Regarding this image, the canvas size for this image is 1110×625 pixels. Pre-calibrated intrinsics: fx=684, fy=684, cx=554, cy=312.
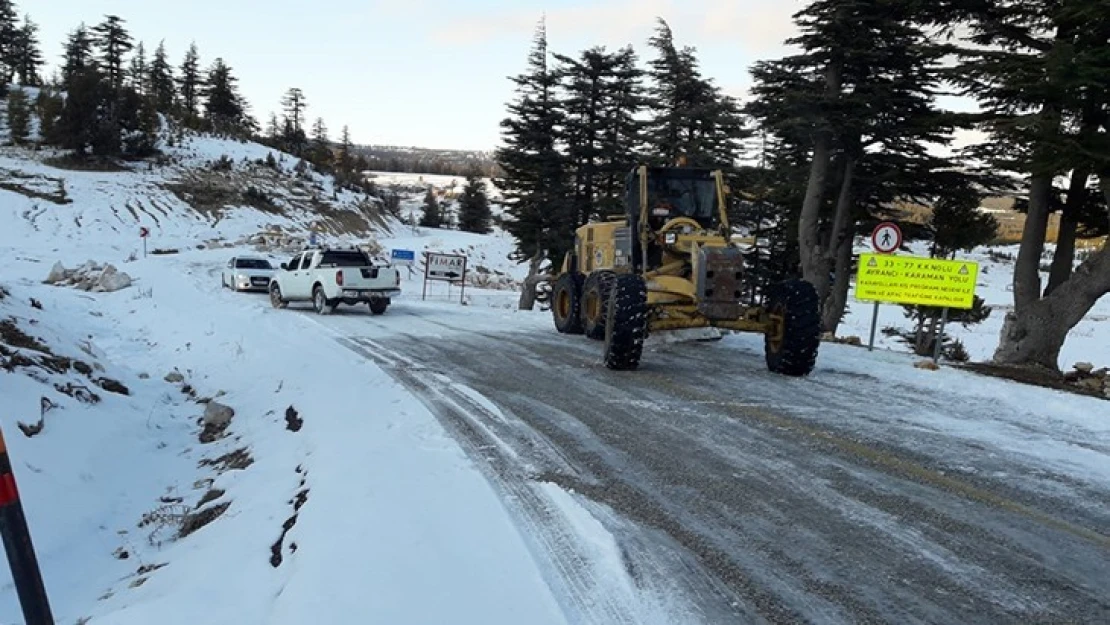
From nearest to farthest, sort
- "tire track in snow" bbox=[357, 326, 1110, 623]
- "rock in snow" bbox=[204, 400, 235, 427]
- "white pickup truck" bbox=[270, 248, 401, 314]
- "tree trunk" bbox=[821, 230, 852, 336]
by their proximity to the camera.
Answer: "tire track in snow" bbox=[357, 326, 1110, 623], "rock in snow" bbox=[204, 400, 235, 427], "white pickup truck" bbox=[270, 248, 401, 314], "tree trunk" bbox=[821, 230, 852, 336]

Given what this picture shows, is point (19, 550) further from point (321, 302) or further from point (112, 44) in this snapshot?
point (112, 44)

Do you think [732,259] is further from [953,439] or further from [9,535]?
[9,535]

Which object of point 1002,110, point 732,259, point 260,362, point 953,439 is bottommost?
point 260,362

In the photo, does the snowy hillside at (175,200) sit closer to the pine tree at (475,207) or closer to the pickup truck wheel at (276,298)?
the pickup truck wheel at (276,298)

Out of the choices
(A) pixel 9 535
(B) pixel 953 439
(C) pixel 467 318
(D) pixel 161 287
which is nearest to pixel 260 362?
(C) pixel 467 318

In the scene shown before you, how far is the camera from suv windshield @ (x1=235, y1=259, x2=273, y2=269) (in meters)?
23.7

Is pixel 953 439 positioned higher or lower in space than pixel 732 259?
lower

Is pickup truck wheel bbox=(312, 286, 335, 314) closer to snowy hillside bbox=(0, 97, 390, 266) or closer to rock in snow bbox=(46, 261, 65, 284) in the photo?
rock in snow bbox=(46, 261, 65, 284)

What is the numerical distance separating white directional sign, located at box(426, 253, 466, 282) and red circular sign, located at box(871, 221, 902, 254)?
47.3 ft

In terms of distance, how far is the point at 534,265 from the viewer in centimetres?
3253

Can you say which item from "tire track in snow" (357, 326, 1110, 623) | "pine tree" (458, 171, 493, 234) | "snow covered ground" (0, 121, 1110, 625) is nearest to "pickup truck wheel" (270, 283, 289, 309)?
"snow covered ground" (0, 121, 1110, 625)

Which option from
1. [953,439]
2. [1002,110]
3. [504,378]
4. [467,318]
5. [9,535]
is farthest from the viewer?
[467,318]

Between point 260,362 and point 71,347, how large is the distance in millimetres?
2825

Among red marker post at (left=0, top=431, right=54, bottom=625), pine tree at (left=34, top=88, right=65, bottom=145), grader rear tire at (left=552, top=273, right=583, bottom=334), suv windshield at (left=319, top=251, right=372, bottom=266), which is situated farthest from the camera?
pine tree at (left=34, top=88, right=65, bottom=145)
